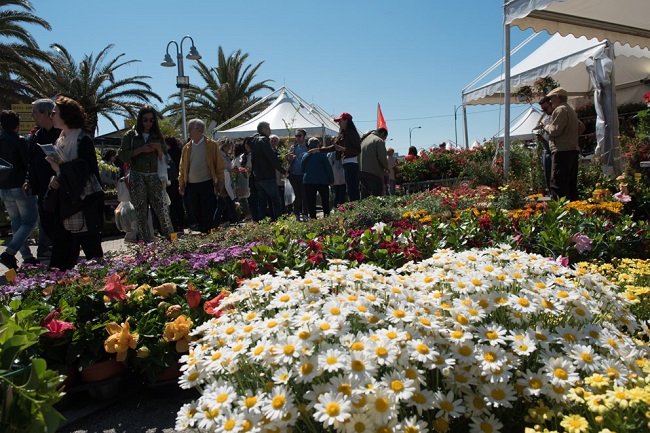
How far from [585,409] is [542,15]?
6.53 m

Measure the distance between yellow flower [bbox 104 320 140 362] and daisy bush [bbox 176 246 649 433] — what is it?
0.90 meters

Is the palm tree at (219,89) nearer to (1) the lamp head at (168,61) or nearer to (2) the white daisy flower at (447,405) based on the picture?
(1) the lamp head at (168,61)

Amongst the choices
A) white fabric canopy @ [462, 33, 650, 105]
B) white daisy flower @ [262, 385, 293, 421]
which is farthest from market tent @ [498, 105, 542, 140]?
white daisy flower @ [262, 385, 293, 421]

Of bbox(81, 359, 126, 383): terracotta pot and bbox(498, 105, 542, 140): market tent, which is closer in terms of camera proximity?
bbox(81, 359, 126, 383): terracotta pot

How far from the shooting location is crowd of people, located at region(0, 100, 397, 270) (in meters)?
4.39

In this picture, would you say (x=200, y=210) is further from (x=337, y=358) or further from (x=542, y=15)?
(x=337, y=358)

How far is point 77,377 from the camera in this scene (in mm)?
2674

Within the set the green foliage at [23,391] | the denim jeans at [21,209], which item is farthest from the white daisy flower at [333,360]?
the denim jeans at [21,209]

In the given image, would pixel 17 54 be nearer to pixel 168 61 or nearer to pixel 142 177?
pixel 168 61

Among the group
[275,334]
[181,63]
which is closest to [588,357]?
[275,334]

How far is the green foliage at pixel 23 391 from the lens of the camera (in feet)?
3.85

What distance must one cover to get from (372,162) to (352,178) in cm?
88

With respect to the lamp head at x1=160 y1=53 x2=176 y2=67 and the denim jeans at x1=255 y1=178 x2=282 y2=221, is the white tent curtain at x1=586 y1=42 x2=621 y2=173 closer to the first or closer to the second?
the denim jeans at x1=255 y1=178 x2=282 y2=221

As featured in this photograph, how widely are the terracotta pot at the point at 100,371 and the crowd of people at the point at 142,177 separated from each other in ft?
3.56
